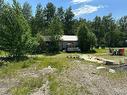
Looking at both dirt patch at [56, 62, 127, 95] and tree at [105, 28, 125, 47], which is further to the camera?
tree at [105, 28, 125, 47]

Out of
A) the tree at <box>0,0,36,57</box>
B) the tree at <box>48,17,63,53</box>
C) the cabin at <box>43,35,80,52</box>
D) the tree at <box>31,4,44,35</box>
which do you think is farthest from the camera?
the tree at <box>31,4,44,35</box>

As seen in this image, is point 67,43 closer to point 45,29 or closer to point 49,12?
point 45,29

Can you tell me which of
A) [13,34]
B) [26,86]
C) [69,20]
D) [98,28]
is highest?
[69,20]

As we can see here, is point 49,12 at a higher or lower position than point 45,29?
higher

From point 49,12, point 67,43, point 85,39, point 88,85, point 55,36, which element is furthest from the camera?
point 49,12

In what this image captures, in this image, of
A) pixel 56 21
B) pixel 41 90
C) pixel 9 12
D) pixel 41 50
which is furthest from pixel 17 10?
pixel 56 21

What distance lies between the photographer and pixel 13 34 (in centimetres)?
3319

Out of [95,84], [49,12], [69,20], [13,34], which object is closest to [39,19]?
[49,12]

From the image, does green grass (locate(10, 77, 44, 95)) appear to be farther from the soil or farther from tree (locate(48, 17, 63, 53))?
tree (locate(48, 17, 63, 53))

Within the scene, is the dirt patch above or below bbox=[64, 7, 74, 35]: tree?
below

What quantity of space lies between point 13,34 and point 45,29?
5665 cm

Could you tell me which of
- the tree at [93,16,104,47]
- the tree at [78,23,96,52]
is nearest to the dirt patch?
the tree at [78,23,96,52]

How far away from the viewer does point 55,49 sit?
6488cm

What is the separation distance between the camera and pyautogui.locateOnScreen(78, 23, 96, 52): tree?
6725cm
